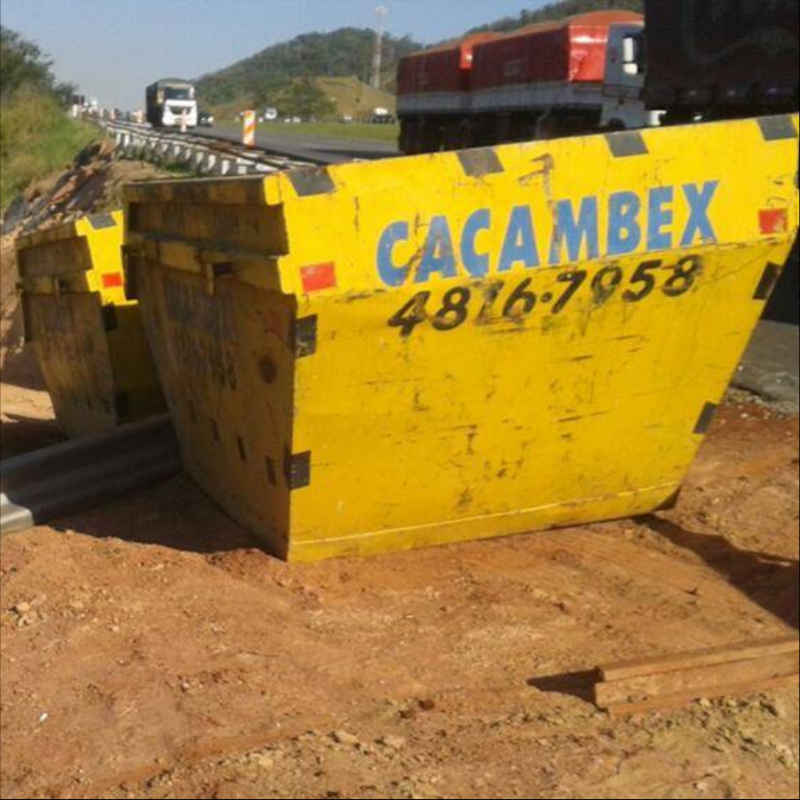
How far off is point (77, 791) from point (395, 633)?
130 cm

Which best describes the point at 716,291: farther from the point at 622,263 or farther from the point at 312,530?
the point at 312,530

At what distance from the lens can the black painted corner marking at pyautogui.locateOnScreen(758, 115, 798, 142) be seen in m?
5.02

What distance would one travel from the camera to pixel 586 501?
5461 mm

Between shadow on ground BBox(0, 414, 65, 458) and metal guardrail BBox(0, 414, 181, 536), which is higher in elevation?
metal guardrail BBox(0, 414, 181, 536)

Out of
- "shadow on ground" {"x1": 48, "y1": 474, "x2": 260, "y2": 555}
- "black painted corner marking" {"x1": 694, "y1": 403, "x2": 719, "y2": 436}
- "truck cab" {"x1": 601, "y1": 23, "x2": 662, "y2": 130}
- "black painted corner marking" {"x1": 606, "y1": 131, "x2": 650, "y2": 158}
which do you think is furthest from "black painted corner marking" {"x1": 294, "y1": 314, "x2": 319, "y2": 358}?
"truck cab" {"x1": 601, "y1": 23, "x2": 662, "y2": 130}

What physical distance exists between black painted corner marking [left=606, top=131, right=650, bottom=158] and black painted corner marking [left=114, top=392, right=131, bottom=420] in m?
3.28

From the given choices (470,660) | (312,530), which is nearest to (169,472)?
(312,530)

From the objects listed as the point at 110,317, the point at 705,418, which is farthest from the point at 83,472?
the point at 705,418

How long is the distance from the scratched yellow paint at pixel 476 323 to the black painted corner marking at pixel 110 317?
1.45m

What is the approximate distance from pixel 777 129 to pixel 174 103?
5928 cm

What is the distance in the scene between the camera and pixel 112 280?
698 cm

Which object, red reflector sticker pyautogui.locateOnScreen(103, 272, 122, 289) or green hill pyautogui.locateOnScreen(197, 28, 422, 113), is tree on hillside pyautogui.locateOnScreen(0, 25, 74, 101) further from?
red reflector sticker pyautogui.locateOnScreen(103, 272, 122, 289)

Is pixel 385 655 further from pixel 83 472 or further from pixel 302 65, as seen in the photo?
pixel 302 65

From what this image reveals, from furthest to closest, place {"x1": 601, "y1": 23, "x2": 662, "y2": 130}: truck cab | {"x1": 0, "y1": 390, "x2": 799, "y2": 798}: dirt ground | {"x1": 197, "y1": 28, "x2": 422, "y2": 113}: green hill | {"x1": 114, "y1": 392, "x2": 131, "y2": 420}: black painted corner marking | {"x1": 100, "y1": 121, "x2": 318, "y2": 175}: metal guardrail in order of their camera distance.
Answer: {"x1": 197, "y1": 28, "x2": 422, "y2": 113}: green hill → {"x1": 100, "y1": 121, "x2": 318, "y2": 175}: metal guardrail → {"x1": 601, "y1": 23, "x2": 662, "y2": 130}: truck cab → {"x1": 114, "y1": 392, "x2": 131, "y2": 420}: black painted corner marking → {"x1": 0, "y1": 390, "x2": 799, "y2": 798}: dirt ground
